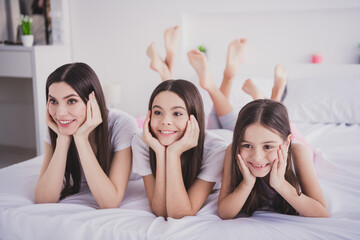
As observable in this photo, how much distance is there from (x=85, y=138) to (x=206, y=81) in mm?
934

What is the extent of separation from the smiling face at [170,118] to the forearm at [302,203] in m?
0.39

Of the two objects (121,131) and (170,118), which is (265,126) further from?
(121,131)

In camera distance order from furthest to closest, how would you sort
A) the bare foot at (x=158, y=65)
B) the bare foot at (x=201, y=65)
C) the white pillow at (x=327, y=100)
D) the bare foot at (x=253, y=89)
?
1. the white pillow at (x=327, y=100)
2. the bare foot at (x=158, y=65)
3. the bare foot at (x=201, y=65)
4. the bare foot at (x=253, y=89)

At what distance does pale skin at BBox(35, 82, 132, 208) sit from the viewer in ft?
4.35

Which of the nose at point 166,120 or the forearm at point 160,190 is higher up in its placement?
the nose at point 166,120

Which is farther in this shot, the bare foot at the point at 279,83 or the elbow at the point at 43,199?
the bare foot at the point at 279,83

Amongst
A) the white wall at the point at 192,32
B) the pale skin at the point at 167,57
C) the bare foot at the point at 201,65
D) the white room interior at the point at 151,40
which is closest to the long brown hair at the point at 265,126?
the bare foot at the point at 201,65

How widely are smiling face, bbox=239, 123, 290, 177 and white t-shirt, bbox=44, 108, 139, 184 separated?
0.46 m

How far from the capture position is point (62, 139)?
4.49ft

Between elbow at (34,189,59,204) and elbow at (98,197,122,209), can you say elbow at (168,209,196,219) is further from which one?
elbow at (34,189,59,204)

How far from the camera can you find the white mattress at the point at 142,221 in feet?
3.69

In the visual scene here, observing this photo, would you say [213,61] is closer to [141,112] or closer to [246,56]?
[246,56]

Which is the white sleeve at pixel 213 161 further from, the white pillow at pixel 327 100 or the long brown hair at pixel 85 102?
the white pillow at pixel 327 100

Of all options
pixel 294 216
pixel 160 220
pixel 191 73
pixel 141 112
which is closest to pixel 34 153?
pixel 141 112
